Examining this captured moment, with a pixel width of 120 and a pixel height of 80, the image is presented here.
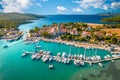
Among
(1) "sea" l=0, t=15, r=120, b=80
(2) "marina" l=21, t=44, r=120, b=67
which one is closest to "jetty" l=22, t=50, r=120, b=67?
(2) "marina" l=21, t=44, r=120, b=67

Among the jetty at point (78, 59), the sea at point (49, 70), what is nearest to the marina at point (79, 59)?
the jetty at point (78, 59)

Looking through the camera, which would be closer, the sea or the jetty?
the sea

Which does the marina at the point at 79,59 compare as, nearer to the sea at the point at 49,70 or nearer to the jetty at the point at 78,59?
the jetty at the point at 78,59

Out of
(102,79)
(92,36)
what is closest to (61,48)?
(92,36)

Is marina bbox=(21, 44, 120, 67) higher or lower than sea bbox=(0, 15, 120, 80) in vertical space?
higher

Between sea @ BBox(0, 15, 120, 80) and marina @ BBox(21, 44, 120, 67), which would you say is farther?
marina @ BBox(21, 44, 120, 67)

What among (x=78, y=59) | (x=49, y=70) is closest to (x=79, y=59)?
(x=78, y=59)

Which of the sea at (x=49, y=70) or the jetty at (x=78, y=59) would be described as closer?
the sea at (x=49, y=70)

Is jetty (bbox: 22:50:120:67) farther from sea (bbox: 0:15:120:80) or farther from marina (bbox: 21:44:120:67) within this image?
sea (bbox: 0:15:120:80)

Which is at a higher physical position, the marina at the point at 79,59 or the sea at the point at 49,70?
the marina at the point at 79,59

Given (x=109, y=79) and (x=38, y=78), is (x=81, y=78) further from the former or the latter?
(x=38, y=78)

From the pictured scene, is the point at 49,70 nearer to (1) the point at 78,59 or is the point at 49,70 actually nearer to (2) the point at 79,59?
(1) the point at 78,59
